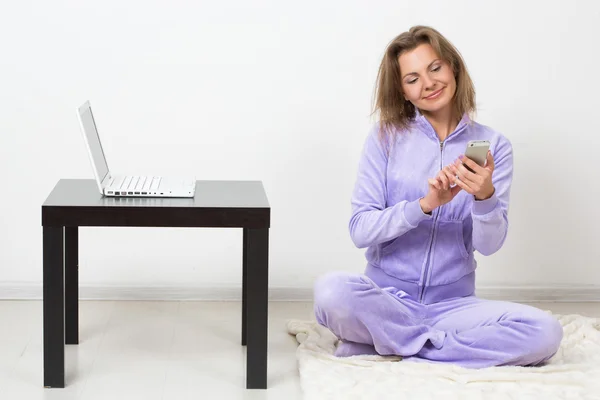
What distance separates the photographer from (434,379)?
2.31m

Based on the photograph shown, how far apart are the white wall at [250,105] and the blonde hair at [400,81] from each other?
553mm

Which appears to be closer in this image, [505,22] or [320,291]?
[320,291]

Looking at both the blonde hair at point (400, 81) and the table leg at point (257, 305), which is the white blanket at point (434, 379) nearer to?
the table leg at point (257, 305)

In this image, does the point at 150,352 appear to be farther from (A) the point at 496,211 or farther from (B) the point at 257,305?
(A) the point at 496,211

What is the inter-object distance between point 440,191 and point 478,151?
A: 0.15m

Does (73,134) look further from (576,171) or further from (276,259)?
(576,171)

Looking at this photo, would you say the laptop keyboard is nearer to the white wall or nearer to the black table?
the black table

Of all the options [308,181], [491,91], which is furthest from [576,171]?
[308,181]

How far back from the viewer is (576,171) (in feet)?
10.7

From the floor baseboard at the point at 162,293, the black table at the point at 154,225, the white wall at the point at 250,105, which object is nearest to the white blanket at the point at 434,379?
the black table at the point at 154,225

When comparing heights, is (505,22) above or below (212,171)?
above

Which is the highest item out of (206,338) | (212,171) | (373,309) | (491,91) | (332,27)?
(332,27)

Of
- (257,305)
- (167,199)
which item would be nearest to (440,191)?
(257,305)

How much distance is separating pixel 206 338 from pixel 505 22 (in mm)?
1441
